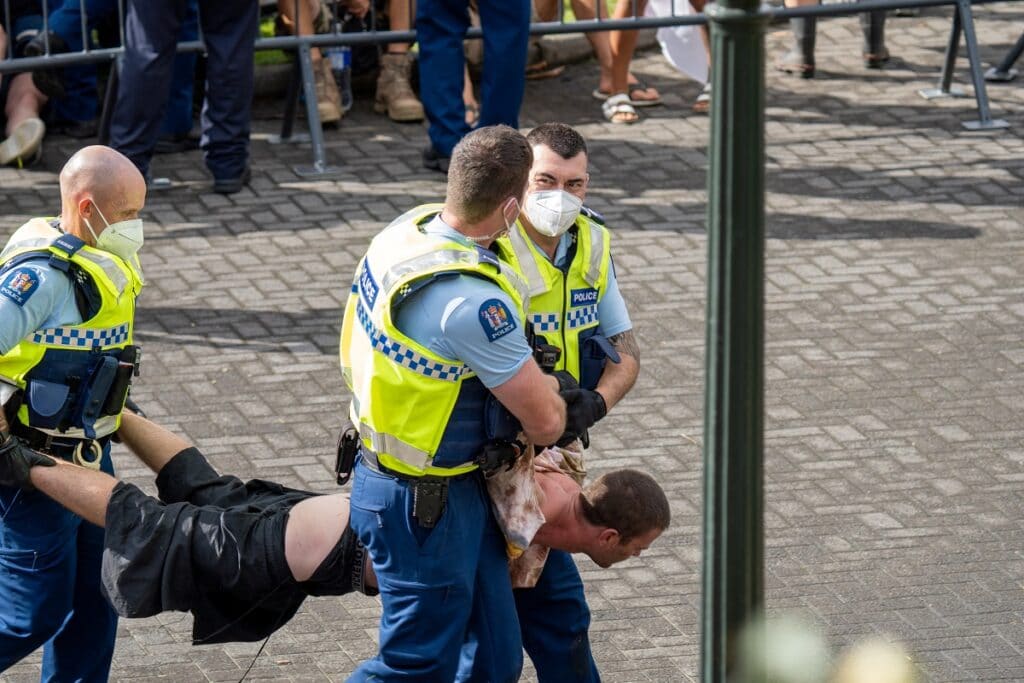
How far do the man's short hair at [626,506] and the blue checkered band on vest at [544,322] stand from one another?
472mm

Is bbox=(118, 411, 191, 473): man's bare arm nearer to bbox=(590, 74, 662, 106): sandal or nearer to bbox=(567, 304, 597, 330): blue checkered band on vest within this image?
bbox=(567, 304, 597, 330): blue checkered band on vest

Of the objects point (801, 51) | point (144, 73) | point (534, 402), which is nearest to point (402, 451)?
point (534, 402)

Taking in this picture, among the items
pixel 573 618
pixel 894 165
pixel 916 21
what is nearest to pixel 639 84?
pixel 894 165

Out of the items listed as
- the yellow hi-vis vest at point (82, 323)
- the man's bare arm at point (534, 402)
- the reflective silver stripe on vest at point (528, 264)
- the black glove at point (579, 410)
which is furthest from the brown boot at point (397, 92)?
the man's bare arm at point (534, 402)

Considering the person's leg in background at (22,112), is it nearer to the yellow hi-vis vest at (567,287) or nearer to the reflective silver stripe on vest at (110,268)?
the reflective silver stripe on vest at (110,268)

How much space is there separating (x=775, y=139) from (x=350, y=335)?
22.0ft

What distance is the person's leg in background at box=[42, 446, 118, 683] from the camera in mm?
4902

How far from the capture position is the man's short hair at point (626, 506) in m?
4.66

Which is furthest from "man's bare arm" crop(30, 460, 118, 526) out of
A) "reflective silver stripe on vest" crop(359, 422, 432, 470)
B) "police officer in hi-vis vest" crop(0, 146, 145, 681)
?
"reflective silver stripe on vest" crop(359, 422, 432, 470)

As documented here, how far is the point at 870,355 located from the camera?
7.80 metres

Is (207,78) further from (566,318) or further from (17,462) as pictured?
(17,462)

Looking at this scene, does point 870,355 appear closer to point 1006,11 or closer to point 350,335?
point 350,335

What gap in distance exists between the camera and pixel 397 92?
11.0 m

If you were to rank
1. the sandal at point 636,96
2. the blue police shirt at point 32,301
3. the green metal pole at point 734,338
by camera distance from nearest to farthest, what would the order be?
the green metal pole at point 734,338 → the blue police shirt at point 32,301 → the sandal at point 636,96
